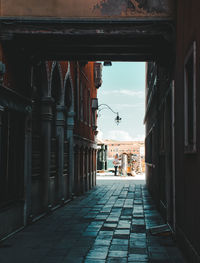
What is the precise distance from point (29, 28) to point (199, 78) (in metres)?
4.04

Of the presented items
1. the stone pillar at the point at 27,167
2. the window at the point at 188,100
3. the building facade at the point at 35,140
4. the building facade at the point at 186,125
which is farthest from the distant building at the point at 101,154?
the window at the point at 188,100

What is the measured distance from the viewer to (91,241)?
26.1ft

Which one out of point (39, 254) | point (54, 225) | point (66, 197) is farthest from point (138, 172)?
point (39, 254)

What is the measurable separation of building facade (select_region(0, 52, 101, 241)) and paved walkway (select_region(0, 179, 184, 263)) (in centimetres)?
59

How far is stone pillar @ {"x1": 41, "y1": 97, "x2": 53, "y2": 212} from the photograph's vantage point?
11609 millimetres

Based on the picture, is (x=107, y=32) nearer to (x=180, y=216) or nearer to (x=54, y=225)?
(x=180, y=216)

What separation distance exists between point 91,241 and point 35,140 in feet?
12.6

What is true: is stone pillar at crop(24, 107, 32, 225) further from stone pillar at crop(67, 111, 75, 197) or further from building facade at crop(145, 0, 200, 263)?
stone pillar at crop(67, 111, 75, 197)

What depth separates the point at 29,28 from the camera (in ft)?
26.8

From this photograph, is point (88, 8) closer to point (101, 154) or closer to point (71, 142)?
point (71, 142)

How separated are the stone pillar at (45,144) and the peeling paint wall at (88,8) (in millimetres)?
3687

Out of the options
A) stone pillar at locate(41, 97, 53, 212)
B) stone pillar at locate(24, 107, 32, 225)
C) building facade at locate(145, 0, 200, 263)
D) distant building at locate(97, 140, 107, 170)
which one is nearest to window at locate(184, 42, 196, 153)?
building facade at locate(145, 0, 200, 263)

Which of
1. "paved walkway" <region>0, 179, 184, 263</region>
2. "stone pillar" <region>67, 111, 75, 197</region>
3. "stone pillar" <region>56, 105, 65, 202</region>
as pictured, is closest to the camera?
"paved walkway" <region>0, 179, 184, 263</region>

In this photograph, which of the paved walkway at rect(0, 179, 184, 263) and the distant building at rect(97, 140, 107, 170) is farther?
→ the distant building at rect(97, 140, 107, 170)
